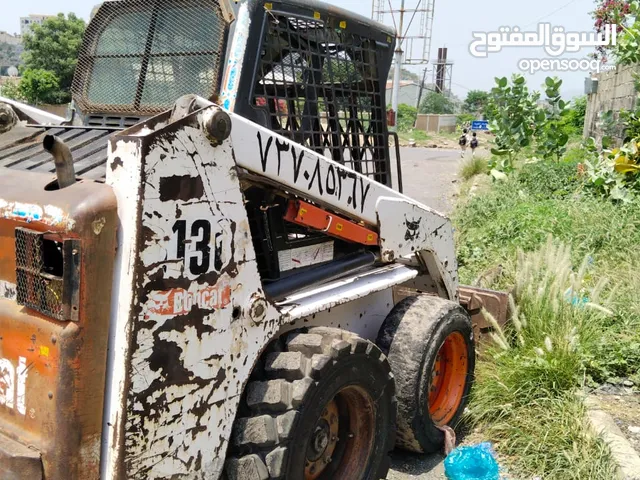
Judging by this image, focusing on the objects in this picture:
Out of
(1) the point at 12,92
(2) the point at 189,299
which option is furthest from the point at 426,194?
(1) the point at 12,92

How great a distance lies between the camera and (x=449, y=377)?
162 inches

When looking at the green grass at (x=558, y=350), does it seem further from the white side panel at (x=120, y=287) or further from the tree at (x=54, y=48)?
the tree at (x=54, y=48)

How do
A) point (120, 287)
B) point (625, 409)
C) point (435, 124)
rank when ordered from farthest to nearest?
point (435, 124), point (625, 409), point (120, 287)

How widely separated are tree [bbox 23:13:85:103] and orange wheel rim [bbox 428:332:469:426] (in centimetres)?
3708

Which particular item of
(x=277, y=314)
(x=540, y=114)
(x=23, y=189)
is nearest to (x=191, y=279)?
(x=277, y=314)

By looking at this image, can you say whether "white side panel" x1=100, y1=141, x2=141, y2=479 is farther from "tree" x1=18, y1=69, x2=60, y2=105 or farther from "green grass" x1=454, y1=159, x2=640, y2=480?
"tree" x1=18, y1=69, x2=60, y2=105

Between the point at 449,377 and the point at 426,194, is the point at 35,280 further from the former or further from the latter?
the point at 426,194

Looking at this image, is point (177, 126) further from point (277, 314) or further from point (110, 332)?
point (277, 314)

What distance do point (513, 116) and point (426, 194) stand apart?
124 inches

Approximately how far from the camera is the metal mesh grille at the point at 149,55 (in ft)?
9.79

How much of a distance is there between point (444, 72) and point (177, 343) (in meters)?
83.5

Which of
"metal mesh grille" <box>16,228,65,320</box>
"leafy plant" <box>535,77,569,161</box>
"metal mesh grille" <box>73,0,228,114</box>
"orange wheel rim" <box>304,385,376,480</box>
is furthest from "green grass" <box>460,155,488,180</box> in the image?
"metal mesh grille" <box>16,228,65,320</box>

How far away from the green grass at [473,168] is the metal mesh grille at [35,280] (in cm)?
1578

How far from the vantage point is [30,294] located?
87.0 inches
